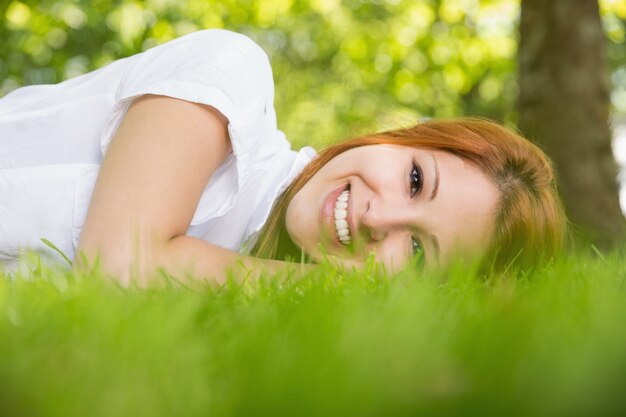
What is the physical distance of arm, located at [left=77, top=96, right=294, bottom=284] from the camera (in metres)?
2.03

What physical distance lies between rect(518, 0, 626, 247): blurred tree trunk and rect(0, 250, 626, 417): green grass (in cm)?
378

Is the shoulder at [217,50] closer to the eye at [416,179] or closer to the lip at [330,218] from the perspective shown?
the lip at [330,218]

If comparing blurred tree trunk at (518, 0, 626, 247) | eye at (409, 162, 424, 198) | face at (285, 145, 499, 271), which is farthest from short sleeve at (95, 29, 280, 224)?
blurred tree trunk at (518, 0, 626, 247)

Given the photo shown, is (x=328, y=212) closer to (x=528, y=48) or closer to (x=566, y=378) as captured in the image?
(x=566, y=378)

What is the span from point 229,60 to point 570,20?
3.40 m

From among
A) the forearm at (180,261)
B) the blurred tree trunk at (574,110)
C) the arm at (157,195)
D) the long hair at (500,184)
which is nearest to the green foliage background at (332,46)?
the long hair at (500,184)

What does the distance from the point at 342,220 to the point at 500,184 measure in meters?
0.59

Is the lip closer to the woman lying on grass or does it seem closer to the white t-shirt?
the woman lying on grass

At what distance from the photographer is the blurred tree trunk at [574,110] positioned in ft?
16.8

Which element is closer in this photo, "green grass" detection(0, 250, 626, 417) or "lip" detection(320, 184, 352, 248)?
"green grass" detection(0, 250, 626, 417)

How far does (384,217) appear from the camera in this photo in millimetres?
2322

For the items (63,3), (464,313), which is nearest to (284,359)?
(464,313)

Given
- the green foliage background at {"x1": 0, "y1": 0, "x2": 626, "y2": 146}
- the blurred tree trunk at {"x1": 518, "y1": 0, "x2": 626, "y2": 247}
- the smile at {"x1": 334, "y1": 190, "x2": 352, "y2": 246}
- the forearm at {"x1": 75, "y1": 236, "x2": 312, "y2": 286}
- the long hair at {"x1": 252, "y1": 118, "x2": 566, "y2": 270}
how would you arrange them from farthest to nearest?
the green foliage background at {"x1": 0, "y1": 0, "x2": 626, "y2": 146}, the blurred tree trunk at {"x1": 518, "y1": 0, "x2": 626, "y2": 247}, the long hair at {"x1": 252, "y1": 118, "x2": 566, "y2": 270}, the smile at {"x1": 334, "y1": 190, "x2": 352, "y2": 246}, the forearm at {"x1": 75, "y1": 236, "x2": 312, "y2": 286}

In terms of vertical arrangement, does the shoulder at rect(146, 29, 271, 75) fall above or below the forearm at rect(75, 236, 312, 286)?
above
